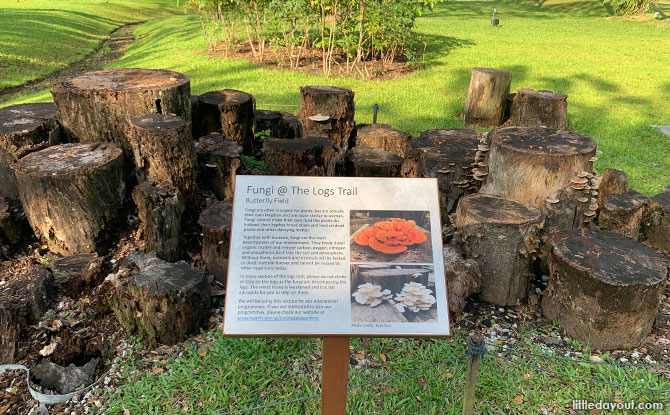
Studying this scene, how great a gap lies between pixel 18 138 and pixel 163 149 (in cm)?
129

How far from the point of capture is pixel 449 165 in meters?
4.02

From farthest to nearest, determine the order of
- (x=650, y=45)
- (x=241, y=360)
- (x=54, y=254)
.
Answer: (x=650, y=45)
(x=54, y=254)
(x=241, y=360)

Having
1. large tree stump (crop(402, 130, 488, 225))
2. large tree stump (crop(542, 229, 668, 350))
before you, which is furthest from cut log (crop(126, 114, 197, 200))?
large tree stump (crop(542, 229, 668, 350))

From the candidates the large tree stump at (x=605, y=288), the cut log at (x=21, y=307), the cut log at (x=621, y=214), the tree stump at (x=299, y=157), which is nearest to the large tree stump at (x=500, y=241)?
the large tree stump at (x=605, y=288)

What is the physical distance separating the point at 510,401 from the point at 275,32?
1065cm

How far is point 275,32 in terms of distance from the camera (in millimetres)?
11359

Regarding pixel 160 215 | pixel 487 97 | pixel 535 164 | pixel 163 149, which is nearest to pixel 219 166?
pixel 163 149

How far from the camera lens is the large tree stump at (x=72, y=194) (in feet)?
10.5

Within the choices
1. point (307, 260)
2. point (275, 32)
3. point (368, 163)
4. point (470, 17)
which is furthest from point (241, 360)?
point (470, 17)

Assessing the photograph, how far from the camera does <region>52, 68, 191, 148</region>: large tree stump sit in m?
3.73

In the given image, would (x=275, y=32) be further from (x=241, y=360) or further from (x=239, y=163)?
(x=241, y=360)

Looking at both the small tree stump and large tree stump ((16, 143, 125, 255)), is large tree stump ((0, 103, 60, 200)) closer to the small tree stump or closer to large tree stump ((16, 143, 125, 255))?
large tree stump ((16, 143, 125, 255))

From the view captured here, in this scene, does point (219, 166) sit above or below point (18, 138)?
below

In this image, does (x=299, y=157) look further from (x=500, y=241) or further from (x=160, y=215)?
(x=500, y=241)
